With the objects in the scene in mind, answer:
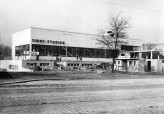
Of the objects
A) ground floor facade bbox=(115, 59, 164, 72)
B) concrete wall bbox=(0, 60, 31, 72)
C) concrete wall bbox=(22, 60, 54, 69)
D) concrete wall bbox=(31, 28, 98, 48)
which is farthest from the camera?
concrete wall bbox=(31, 28, 98, 48)

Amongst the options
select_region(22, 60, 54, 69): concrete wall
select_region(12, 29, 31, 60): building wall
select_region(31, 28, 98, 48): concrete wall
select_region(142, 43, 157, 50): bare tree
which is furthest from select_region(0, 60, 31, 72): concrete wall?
select_region(142, 43, 157, 50): bare tree

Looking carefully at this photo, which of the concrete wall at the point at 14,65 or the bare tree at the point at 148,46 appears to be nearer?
the concrete wall at the point at 14,65

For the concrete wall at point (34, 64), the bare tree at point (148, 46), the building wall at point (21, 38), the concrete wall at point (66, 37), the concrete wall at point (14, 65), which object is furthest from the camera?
the bare tree at point (148, 46)

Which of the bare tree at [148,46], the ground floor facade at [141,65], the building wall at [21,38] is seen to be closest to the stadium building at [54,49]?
the building wall at [21,38]

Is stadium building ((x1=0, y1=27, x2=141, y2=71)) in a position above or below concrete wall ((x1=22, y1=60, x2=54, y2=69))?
above

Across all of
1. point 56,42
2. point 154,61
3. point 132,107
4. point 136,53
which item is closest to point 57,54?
point 56,42

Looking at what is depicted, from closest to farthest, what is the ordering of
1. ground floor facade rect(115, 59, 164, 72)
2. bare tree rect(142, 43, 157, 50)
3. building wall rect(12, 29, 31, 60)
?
ground floor facade rect(115, 59, 164, 72) → building wall rect(12, 29, 31, 60) → bare tree rect(142, 43, 157, 50)

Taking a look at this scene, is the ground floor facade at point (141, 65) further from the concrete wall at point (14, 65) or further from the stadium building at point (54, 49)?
the concrete wall at point (14, 65)

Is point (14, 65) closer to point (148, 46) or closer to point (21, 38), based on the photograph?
point (21, 38)

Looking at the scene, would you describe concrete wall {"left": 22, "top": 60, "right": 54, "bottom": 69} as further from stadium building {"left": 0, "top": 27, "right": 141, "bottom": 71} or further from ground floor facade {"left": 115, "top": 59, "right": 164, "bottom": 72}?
ground floor facade {"left": 115, "top": 59, "right": 164, "bottom": 72}

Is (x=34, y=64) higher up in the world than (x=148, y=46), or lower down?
lower down

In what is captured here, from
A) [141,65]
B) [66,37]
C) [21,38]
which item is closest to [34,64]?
[21,38]

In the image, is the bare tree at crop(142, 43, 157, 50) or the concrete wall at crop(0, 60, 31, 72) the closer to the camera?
the concrete wall at crop(0, 60, 31, 72)

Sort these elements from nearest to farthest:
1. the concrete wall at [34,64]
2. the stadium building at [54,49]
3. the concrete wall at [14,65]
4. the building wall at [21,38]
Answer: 1. the concrete wall at [34,64]
2. the concrete wall at [14,65]
3. the stadium building at [54,49]
4. the building wall at [21,38]
